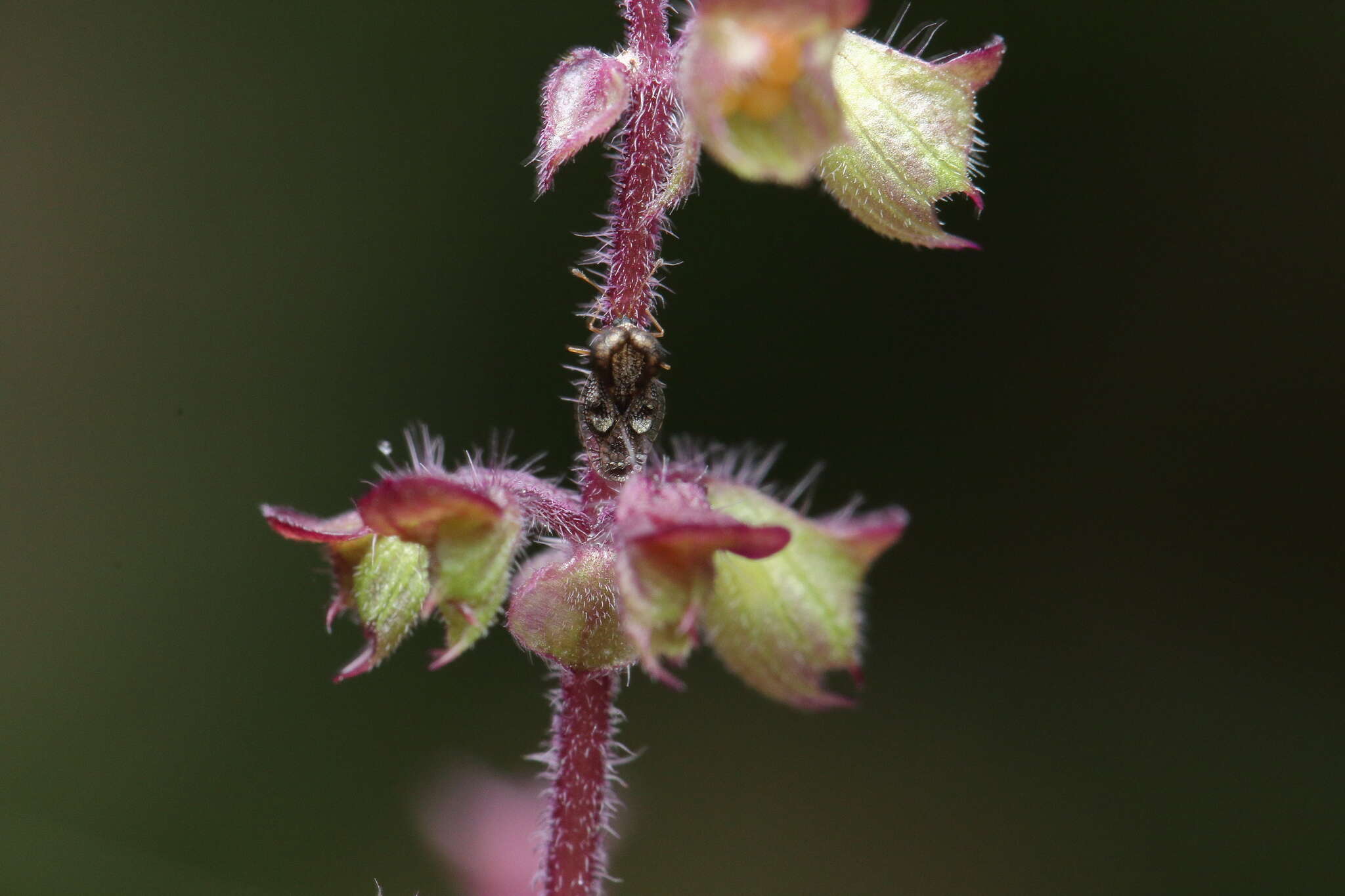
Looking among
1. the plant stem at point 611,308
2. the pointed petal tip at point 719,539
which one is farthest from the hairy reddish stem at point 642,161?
the pointed petal tip at point 719,539

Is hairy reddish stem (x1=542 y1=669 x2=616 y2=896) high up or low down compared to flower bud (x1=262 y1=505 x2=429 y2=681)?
down

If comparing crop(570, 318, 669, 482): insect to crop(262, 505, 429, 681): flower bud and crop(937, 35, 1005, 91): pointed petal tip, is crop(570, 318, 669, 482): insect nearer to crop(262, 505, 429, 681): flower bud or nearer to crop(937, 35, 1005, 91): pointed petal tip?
crop(262, 505, 429, 681): flower bud

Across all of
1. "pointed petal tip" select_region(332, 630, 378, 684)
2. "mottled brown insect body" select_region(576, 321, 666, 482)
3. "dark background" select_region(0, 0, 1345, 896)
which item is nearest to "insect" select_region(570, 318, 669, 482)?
"mottled brown insect body" select_region(576, 321, 666, 482)

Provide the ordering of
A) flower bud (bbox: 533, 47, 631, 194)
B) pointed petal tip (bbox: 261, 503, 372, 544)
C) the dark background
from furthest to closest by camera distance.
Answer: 1. the dark background
2. pointed petal tip (bbox: 261, 503, 372, 544)
3. flower bud (bbox: 533, 47, 631, 194)

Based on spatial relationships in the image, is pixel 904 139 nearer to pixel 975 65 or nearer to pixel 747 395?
pixel 975 65

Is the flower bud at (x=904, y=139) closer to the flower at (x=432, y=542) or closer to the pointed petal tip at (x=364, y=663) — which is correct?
the flower at (x=432, y=542)

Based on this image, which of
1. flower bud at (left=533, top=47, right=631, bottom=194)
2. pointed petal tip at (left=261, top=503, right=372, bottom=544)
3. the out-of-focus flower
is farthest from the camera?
pointed petal tip at (left=261, top=503, right=372, bottom=544)
